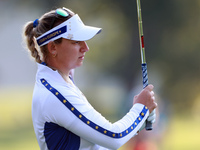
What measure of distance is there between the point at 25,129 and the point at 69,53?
8.63 meters

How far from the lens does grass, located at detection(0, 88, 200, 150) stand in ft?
26.1

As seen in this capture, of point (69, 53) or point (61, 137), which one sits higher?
point (69, 53)

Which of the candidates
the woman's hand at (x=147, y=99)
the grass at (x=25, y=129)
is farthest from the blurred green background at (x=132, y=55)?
the woman's hand at (x=147, y=99)

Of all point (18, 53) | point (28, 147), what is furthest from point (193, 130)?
point (18, 53)

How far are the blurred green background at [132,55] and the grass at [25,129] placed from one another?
1.0 inches

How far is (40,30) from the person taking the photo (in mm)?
2146

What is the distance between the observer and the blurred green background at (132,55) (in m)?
9.30

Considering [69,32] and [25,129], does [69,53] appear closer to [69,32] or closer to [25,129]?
[69,32]

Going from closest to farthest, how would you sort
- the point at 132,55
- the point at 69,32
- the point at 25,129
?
the point at 69,32 < the point at 132,55 < the point at 25,129

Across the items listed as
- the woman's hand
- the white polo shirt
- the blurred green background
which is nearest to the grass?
the blurred green background

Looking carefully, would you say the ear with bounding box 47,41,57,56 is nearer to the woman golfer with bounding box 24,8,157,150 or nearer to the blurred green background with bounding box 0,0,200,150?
the woman golfer with bounding box 24,8,157,150

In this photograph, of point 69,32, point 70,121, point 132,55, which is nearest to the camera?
point 70,121

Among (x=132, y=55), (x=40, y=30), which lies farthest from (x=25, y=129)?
(x=40, y=30)

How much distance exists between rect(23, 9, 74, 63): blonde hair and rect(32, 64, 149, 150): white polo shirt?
6.4 inches
